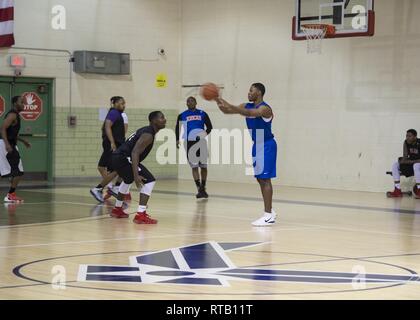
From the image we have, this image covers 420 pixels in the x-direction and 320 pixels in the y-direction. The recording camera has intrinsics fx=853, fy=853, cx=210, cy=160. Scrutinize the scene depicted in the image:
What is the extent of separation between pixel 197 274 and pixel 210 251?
5.76 ft

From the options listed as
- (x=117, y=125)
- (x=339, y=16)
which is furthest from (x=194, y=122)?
(x=339, y=16)

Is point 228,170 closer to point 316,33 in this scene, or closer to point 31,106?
point 316,33

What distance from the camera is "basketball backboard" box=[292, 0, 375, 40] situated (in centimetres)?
1958

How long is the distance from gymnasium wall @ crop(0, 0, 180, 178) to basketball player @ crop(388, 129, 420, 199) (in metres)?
8.13

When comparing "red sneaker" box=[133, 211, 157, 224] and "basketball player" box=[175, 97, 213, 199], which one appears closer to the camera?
"red sneaker" box=[133, 211, 157, 224]

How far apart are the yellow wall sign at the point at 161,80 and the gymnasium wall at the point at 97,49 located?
0.11 meters

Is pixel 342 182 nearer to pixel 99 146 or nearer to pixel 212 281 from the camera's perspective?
pixel 99 146

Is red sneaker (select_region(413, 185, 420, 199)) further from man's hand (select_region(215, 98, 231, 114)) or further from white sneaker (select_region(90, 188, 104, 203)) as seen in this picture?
man's hand (select_region(215, 98, 231, 114))

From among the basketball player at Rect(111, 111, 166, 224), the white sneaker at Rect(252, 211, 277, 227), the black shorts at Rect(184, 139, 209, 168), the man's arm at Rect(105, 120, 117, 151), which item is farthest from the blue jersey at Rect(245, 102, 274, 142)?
the black shorts at Rect(184, 139, 209, 168)

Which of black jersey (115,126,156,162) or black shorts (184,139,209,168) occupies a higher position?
black jersey (115,126,156,162)

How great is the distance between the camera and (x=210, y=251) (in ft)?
34.1

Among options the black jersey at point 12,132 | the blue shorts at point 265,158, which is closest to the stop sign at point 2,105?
the black jersey at point 12,132

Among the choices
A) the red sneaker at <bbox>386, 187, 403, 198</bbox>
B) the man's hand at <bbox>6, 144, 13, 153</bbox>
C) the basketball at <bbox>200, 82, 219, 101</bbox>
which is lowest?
the red sneaker at <bbox>386, 187, 403, 198</bbox>

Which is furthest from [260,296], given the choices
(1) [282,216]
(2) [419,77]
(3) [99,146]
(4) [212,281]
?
(3) [99,146]
